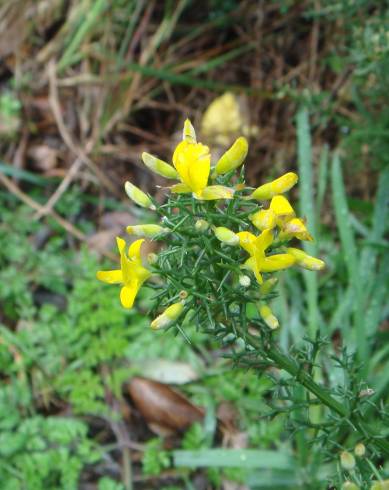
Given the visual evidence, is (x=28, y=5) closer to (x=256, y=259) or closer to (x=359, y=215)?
(x=359, y=215)

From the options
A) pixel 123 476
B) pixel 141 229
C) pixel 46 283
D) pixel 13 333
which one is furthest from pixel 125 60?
pixel 141 229

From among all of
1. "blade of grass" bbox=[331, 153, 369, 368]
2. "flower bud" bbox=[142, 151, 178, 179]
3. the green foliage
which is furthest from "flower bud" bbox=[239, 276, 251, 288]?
the green foliage

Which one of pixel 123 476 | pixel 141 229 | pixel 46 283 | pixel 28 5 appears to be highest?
pixel 28 5

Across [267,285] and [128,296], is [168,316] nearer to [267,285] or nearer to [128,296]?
[128,296]

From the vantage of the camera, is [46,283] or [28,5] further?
[28,5]

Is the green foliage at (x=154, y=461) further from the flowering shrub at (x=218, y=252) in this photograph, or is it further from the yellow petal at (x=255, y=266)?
the yellow petal at (x=255, y=266)

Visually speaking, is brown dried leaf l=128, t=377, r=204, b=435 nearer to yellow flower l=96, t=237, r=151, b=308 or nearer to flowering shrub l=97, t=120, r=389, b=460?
flowering shrub l=97, t=120, r=389, b=460

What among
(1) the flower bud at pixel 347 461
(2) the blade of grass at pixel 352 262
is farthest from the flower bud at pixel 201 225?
(2) the blade of grass at pixel 352 262
